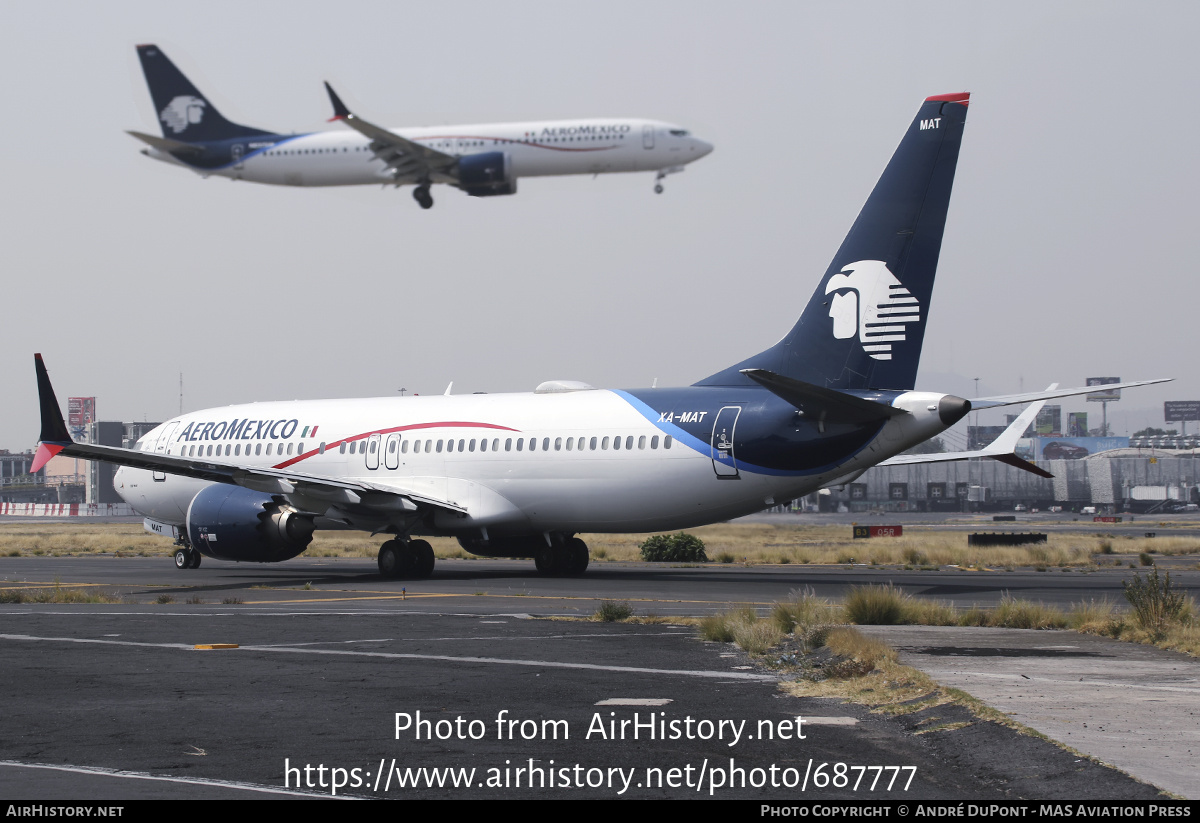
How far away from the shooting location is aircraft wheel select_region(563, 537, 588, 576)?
29.3m

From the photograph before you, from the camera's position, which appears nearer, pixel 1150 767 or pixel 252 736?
pixel 1150 767

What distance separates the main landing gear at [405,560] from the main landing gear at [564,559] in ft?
8.97

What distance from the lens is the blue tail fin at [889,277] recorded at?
909 inches

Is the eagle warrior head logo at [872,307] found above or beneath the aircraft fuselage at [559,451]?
above

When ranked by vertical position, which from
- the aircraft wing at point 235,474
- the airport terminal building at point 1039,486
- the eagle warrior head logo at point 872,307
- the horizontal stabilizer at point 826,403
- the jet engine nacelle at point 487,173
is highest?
the jet engine nacelle at point 487,173

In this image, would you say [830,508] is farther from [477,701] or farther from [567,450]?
[477,701]

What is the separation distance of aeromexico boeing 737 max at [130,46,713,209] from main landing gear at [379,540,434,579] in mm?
11500

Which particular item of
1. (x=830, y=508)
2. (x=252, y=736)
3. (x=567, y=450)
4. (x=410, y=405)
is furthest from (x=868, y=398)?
(x=830, y=508)

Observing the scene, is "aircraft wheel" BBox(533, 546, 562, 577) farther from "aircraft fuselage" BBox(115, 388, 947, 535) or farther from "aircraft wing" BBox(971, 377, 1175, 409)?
"aircraft wing" BBox(971, 377, 1175, 409)

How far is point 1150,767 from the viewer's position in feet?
23.6

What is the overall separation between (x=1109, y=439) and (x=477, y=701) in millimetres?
197845

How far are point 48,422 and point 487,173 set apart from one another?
1354cm

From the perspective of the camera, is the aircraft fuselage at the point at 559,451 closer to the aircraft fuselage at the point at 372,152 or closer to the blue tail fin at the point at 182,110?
the aircraft fuselage at the point at 372,152

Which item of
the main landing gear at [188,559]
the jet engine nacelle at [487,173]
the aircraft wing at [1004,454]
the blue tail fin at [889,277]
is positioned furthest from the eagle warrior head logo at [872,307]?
the main landing gear at [188,559]
